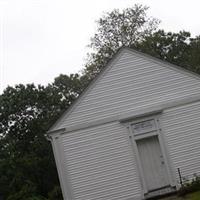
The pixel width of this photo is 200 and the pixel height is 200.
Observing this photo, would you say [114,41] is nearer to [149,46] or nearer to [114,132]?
[149,46]

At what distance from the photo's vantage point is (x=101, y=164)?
63.8ft

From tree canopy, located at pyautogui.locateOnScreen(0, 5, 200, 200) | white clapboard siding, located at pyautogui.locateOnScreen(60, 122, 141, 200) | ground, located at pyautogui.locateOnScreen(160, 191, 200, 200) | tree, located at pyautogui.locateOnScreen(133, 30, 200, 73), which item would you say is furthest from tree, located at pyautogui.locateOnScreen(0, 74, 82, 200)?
ground, located at pyautogui.locateOnScreen(160, 191, 200, 200)

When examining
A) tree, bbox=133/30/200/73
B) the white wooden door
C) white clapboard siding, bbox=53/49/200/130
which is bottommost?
the white wooden door

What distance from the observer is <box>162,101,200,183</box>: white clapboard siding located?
1947 cm

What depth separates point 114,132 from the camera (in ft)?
64.5

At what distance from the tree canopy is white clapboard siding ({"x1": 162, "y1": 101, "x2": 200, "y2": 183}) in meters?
14.8

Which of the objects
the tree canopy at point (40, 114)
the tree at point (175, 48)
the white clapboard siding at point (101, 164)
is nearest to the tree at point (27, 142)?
the tree canopy at point (40, 114)

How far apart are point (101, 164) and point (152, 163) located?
213 centimetres

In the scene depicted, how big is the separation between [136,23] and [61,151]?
24.2 m

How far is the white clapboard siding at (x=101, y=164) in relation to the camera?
19297 mm

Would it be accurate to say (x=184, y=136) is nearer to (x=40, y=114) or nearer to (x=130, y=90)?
(x=130, y=90)

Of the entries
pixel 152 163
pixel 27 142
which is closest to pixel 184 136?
pixel 152 163

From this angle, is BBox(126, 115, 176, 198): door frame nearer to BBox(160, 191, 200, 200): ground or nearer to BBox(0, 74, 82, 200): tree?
BBox(160, 191, 200, 200): ground

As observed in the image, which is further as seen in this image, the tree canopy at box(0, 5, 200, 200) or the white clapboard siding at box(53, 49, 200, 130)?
the tree canopy at box(0, 5, 200, 200)
